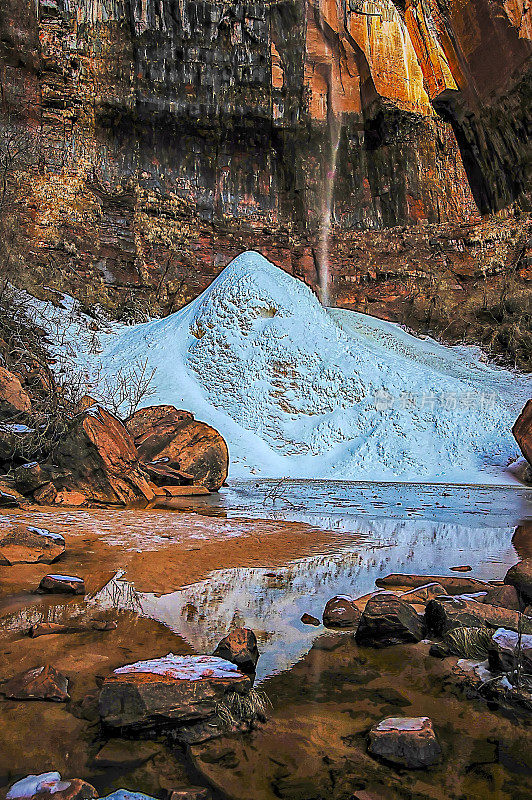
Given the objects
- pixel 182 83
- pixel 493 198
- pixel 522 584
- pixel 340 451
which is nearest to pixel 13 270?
pixel 340 451

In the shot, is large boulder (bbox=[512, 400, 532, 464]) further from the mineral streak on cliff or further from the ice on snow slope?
the mineral streak on cliff

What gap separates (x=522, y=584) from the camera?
2449 mm

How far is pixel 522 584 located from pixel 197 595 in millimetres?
1430

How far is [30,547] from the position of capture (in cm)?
307

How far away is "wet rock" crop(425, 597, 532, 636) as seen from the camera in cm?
197

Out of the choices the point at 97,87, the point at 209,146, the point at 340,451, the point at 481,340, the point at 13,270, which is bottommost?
the point at 340,451

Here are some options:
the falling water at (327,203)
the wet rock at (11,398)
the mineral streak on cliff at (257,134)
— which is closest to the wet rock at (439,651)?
the wet rock at (11,398)

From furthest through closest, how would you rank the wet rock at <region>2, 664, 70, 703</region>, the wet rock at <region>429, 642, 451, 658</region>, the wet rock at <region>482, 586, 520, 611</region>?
the wet rock at <region>482, 586, 520, 611</region> → the wet rock at <region>429, 642, 451, 658</region> → the wet rock at <region>2, 664, 70, 703</region>

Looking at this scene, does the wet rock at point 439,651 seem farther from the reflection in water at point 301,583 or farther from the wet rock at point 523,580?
the wet rock at point 523,580

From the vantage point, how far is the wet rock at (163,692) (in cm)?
135

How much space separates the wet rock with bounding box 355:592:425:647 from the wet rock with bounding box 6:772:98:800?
3.72ft

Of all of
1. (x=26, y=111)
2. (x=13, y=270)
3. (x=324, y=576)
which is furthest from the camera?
(x=26, y=111)

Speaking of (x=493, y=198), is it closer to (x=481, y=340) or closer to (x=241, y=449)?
(x=481, y=340)

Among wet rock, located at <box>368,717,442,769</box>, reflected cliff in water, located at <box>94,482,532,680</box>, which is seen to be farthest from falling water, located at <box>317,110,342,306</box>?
wet rock, located at <box>368,717,442,769</box>
